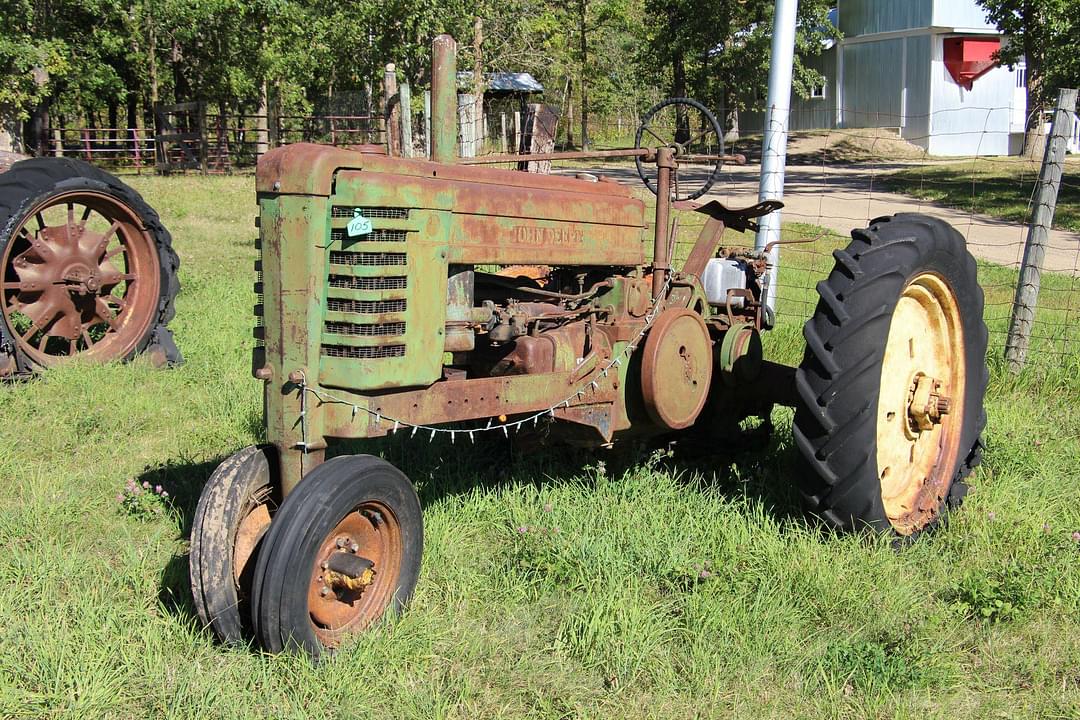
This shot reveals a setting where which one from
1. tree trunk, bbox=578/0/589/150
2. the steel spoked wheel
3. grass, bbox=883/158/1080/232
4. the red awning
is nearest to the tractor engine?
the steel spoked wheel

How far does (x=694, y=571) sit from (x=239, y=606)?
1.68 metres

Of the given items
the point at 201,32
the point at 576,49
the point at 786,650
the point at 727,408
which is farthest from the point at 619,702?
the point at 576,49

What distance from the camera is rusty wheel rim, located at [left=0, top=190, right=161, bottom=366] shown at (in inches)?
267

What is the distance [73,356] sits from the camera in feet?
22.4

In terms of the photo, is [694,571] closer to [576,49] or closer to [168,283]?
[168,283]

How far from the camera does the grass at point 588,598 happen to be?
9.88 ft

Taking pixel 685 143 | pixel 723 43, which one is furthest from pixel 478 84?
pixel 685 143

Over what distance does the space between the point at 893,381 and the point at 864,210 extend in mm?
13645

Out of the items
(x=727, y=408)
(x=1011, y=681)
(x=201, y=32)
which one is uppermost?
(x=201, y=32)

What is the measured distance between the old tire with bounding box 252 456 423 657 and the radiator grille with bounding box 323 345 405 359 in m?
0.34

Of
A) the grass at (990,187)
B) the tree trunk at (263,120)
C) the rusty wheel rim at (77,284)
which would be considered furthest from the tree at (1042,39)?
the tree trunk at (263,120)

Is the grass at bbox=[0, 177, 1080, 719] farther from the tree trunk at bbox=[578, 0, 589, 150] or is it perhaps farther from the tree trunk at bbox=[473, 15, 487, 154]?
the tree trunk at bbox=[578, 0, 589, 150]

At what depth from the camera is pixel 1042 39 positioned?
19.9 meters

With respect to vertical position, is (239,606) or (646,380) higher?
(646,380)
